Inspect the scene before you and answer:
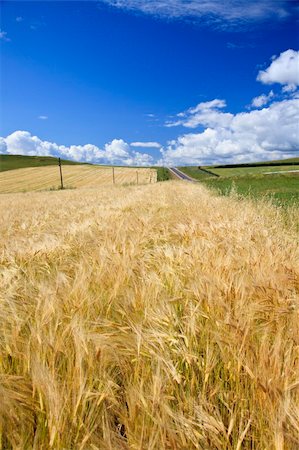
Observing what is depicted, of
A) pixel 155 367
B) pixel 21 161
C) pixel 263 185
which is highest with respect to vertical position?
pixel 21 161

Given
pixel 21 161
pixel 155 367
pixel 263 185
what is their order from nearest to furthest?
pixel 155 367 < pixel 263 185 < pixel 21 161

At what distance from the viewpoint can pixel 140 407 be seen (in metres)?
0.92

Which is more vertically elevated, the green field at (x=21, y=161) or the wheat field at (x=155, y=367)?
the green field at (x=21, y=161)

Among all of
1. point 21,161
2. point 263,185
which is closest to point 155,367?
point 263,185

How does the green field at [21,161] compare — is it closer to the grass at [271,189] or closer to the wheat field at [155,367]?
the grass at [271,189]

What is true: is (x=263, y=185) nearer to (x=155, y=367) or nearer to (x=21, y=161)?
(x=155, y=367)

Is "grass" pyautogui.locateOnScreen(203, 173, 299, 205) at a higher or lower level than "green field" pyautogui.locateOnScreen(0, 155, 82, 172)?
lower

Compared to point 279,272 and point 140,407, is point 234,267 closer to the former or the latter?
point 279,272

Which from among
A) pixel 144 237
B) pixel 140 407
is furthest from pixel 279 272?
pixel 144 237

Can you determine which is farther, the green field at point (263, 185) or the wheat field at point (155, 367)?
the green field at point (263, 185)

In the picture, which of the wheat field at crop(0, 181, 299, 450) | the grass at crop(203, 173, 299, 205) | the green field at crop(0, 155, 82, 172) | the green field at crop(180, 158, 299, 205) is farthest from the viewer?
the green field at crop(0, 155, 82, 172)

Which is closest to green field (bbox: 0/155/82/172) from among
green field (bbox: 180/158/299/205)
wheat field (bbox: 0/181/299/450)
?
green field (bbox: 180/158/299/205)

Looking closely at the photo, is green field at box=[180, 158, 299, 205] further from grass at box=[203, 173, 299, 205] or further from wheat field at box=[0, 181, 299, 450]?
wheat field at box=[0, 181, 299, 450]

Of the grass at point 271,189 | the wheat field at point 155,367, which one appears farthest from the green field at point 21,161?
the wheat field at point 155,367
